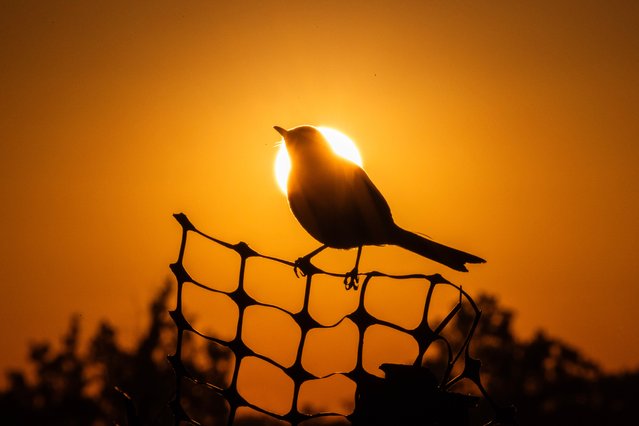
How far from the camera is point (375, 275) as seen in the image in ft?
13.4

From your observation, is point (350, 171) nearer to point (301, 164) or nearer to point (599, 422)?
point (301, 164)

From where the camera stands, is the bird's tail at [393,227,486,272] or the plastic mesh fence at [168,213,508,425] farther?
the bird's tail at [393,227,486,272]

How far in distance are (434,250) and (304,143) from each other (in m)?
1.57

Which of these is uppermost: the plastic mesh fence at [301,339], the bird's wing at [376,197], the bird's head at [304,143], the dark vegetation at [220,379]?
the bird's head at [304,143]

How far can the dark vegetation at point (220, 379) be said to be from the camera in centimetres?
3184

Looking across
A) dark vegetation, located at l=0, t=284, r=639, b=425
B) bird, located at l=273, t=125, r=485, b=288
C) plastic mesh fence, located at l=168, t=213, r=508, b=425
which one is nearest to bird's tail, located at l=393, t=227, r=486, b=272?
bird, located at l=273, t=125, r=485, b=288

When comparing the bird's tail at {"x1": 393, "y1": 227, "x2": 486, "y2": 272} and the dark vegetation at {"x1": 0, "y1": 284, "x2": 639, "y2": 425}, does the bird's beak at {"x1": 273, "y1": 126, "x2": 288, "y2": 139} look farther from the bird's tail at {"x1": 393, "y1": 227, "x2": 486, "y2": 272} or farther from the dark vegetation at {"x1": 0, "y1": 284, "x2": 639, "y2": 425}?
the dark vegetation at {"x1": 0, "y1": 284, "x2": 639, "y2": 425}

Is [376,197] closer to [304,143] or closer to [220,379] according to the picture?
[304,143]

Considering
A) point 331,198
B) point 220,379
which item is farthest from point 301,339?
point 220,379

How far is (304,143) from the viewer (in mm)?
7352

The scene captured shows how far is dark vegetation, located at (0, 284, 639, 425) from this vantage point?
104 feet

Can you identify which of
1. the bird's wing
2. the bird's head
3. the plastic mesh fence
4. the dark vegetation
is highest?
the bird's head

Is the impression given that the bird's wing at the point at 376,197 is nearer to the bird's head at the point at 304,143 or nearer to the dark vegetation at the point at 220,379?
the bird's head at the point at 304,143

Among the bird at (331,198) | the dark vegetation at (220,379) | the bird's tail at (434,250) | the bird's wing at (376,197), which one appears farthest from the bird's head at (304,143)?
the dark vegetation at (220,379)
